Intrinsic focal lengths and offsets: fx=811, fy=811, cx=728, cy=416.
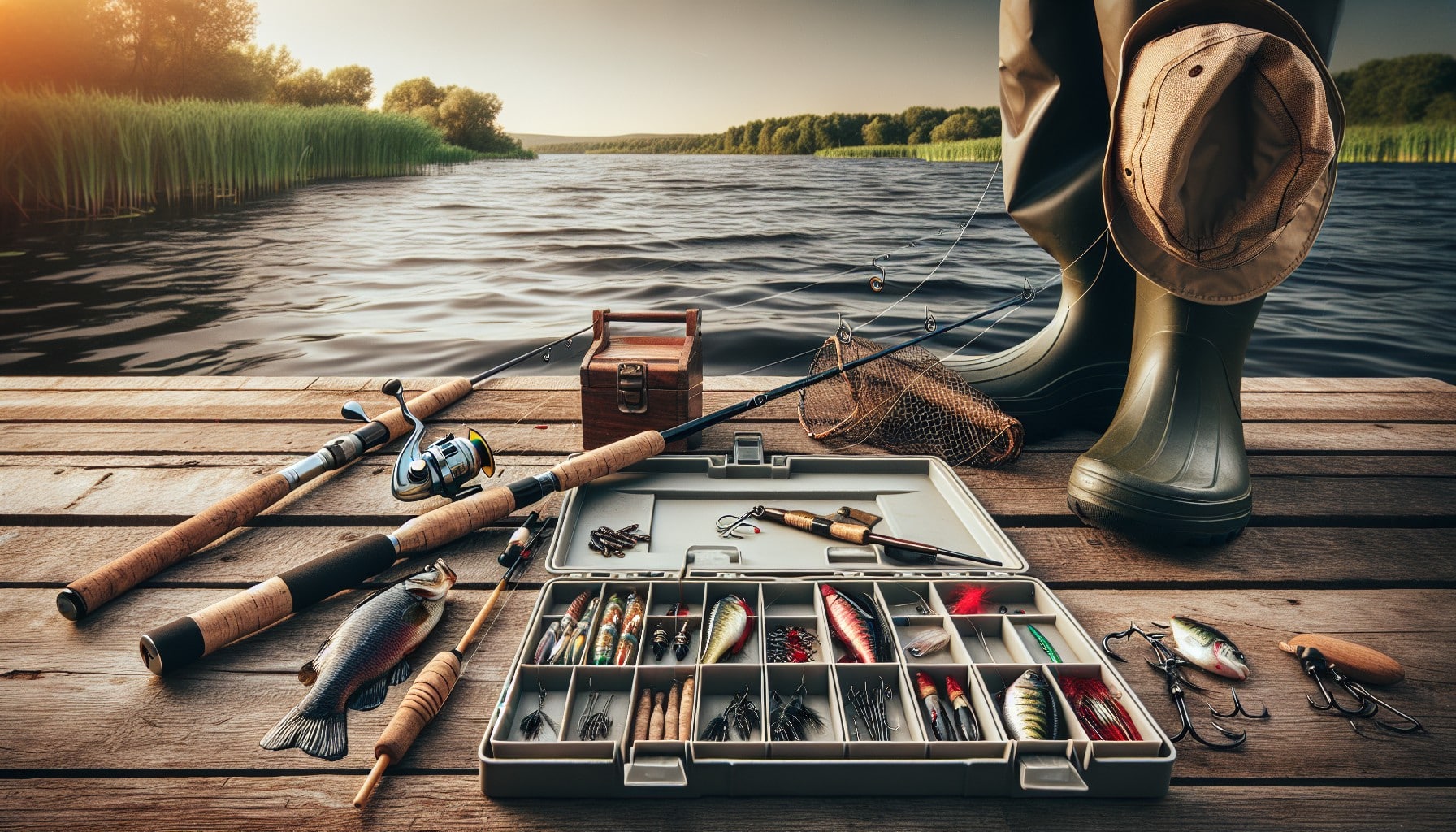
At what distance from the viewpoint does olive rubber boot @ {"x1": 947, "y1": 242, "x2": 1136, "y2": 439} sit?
2.48 metres

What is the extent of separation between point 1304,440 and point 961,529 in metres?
1.41

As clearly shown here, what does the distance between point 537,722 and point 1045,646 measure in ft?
2.95

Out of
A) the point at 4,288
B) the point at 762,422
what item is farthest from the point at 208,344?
the point at 762,422

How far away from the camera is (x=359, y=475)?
2350 mm

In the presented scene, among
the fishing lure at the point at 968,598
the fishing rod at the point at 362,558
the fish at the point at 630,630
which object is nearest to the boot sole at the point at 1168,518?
the fishing lure at the point at 968,598

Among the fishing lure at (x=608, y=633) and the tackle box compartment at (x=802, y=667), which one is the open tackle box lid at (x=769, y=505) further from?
the fishing lure at (x=608, y=633)

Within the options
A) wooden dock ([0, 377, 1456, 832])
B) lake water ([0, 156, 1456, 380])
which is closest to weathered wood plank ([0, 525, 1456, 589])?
wooden dock ([0, 377, 1456, 832])

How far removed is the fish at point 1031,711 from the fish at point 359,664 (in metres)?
1.03

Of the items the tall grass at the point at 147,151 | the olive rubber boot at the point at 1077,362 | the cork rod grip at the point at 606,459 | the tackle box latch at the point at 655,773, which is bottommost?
the tackle box latch at the point at 655,773

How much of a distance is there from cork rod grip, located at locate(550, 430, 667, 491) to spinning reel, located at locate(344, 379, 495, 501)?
0.22 m

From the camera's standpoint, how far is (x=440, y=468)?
81.0 inches

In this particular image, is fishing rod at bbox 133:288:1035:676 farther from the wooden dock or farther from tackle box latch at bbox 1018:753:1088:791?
tackle box latch at bbox 1018:753:1088:791

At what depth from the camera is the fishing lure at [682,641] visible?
1460mm

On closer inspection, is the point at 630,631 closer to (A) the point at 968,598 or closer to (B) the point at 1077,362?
(A) the point at 968,598
